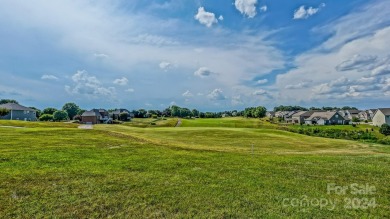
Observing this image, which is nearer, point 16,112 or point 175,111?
point 16,112

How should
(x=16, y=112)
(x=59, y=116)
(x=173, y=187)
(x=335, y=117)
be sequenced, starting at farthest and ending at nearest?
(x=335, y=117) → (x=59, y=116) → (x=16, y=112) → (x=173, y=187)

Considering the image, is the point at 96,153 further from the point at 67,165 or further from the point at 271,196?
the point at 271,196

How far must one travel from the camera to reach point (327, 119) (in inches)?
5084

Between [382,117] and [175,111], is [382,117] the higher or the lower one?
the lower one

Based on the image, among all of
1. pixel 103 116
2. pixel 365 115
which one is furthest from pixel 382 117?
pixel 103 116

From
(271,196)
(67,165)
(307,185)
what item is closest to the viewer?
(271,196)

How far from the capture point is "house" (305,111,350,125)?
423ft

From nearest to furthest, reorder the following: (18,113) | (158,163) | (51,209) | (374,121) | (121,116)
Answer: (51,209), (158,163), (18,113), (374,121), (121,116)

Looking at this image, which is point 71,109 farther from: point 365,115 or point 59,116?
point 365,115

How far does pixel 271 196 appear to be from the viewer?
10.5m

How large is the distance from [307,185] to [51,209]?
10.9 meters

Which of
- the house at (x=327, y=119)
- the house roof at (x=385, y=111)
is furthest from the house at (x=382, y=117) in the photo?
the house at (x=327, y=119)

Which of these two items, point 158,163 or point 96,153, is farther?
point 96,153

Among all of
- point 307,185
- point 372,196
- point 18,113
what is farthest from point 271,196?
point 18,113
